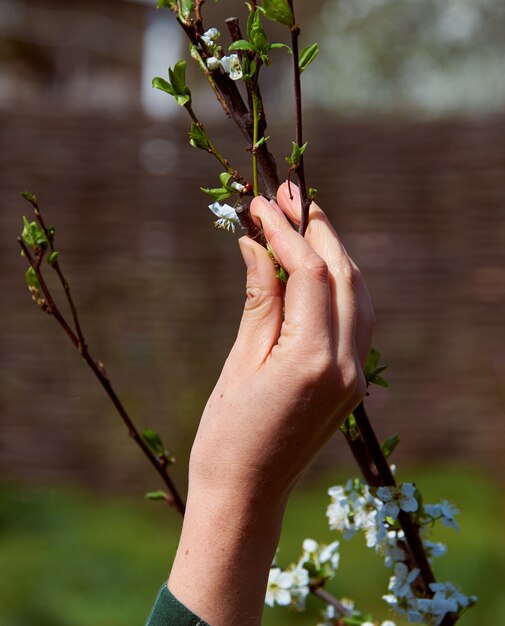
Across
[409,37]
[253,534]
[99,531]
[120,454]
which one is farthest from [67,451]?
[409,37]

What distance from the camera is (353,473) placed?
5281 millimetres

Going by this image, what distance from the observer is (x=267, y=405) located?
85cm

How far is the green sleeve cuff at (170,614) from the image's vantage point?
0.89m

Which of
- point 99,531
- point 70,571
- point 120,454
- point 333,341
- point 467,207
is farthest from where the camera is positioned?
point 467,207

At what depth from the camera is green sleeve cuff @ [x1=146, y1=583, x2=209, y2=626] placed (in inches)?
34.9

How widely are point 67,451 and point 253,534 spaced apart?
4449 mm

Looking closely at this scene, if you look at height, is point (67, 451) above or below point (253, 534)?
above

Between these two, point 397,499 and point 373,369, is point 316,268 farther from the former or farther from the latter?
point 397,499

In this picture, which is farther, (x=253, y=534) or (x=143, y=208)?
(x=143, y=208)

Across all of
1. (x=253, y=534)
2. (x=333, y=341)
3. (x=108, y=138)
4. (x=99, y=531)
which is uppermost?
(x=108, y=138)

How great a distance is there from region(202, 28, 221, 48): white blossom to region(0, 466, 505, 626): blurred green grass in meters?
2.89

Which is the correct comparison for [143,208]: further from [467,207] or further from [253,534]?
[253,534]

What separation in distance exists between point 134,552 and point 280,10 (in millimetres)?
3925

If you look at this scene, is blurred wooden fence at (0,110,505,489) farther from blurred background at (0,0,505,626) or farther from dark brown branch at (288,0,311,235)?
dark brown branch at (288,0,311,235)
